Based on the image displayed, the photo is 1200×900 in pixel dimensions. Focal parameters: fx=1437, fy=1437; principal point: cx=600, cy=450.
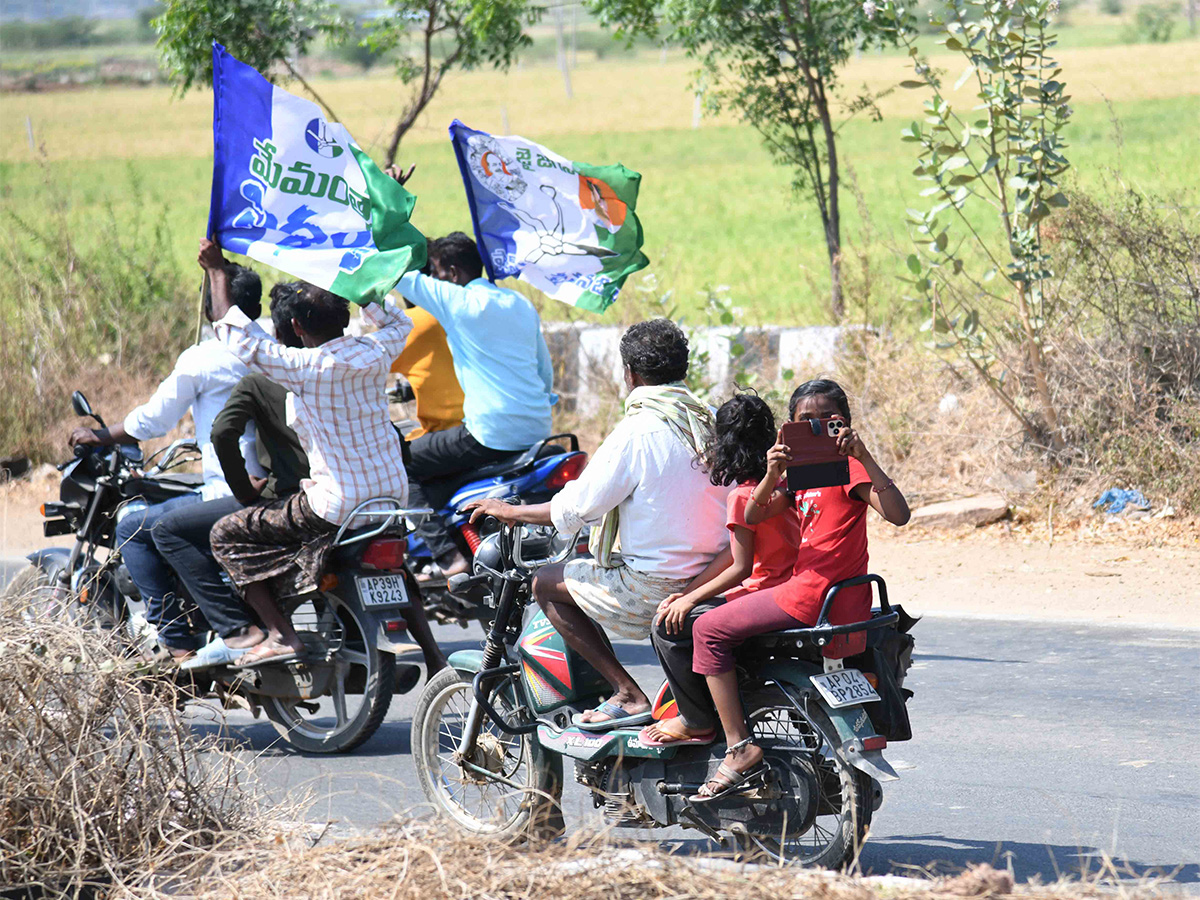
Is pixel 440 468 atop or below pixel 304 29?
below

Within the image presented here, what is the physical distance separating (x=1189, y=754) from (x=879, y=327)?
7.24 m

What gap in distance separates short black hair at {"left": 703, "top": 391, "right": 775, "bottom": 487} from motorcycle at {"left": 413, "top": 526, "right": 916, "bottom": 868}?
48 centimetres

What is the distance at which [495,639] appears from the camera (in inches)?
200

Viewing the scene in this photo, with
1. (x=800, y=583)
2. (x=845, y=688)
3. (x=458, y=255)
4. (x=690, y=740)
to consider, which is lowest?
(x=690, y=740)

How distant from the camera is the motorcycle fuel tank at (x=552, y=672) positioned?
4945 millimetres

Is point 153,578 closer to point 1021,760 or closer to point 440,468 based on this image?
point 440,468

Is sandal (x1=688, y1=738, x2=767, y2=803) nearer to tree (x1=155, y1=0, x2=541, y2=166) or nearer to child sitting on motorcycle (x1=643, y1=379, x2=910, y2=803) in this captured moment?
child sitting on motorcycle (x1=643, y1=379, x2=910, y2=803)

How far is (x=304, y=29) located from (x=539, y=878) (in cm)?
1253

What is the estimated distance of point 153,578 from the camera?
22.0ft

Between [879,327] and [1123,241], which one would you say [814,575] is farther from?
[879,327]

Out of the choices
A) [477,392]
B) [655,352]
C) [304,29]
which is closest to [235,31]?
[304,29]

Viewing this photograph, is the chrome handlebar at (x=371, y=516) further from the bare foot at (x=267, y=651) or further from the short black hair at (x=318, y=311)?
the short black hair at (x=318, y=311)

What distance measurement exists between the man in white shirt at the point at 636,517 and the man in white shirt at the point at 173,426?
246cm

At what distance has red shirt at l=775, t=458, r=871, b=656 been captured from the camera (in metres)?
4.41
